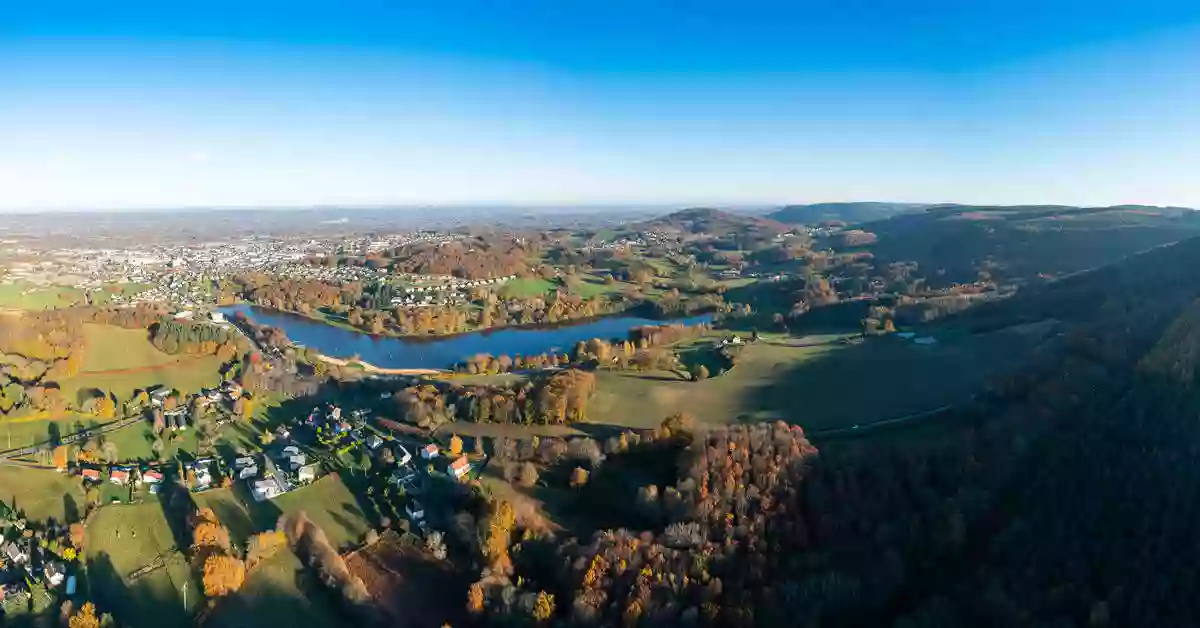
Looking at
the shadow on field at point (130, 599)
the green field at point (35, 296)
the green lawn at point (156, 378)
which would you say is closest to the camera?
the shadow on field at point (130, 599)

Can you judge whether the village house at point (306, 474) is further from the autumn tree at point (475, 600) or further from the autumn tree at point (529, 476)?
the autumn tree at point (475, 600)

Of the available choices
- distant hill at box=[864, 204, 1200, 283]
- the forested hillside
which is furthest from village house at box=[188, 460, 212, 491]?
distant hill at box=[864, 204, 1200, 283]

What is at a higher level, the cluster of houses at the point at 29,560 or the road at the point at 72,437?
the road at the point at 72,437

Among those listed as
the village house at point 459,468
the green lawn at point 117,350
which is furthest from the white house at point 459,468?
the green lawn at point 117,350

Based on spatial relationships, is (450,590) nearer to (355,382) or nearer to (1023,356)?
(355,382)

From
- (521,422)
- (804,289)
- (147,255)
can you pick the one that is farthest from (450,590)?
(147,255)

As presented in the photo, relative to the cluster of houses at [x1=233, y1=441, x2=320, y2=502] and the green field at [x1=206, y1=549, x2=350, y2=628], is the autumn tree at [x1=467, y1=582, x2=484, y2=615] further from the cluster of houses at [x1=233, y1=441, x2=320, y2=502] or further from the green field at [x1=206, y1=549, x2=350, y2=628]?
the cluster of houses at [x1=233, y1=441, x2=320, y2=502]

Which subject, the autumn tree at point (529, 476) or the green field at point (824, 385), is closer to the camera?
the autumn tree at point (529, 476)
